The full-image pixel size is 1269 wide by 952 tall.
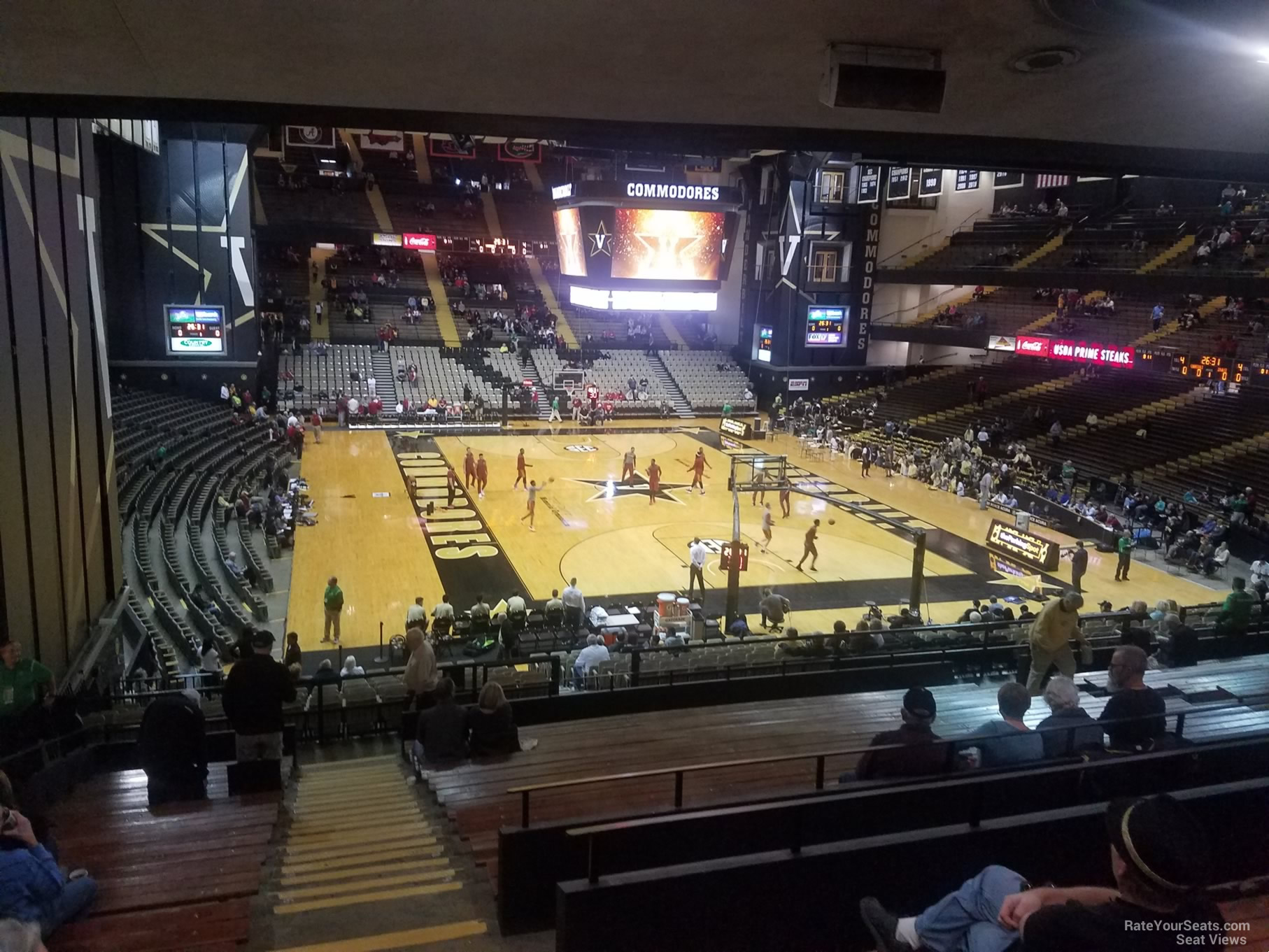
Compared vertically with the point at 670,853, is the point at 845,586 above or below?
below

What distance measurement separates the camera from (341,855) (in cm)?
507

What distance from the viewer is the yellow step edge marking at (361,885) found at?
4426mm

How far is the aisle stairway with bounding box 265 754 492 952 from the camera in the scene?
3988 millimetres

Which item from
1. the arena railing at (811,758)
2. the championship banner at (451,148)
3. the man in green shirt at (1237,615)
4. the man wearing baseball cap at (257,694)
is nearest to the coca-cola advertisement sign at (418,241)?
the championship banner at (451,148)

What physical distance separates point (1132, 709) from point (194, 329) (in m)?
27.1

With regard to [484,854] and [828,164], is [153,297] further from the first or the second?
[484,854]

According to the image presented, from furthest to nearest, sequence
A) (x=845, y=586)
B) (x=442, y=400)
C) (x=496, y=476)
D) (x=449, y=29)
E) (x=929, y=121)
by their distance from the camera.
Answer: (x=442, y=400), (x=496, y=476), (x=845, y=586), (x=929, y=121), (x=449, y=29)

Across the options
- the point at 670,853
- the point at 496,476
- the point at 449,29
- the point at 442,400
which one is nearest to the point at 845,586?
the point at 496,476

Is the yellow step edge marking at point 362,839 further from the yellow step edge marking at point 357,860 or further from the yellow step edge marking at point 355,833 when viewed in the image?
the yellow step edge marking at point 357,860

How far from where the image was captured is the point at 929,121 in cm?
472

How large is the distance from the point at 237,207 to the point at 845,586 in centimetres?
2173

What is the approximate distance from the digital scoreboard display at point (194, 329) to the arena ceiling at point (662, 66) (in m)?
24.2

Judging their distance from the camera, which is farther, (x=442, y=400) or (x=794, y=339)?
(x=794, y=339)

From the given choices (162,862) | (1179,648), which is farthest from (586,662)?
(1179,648)
